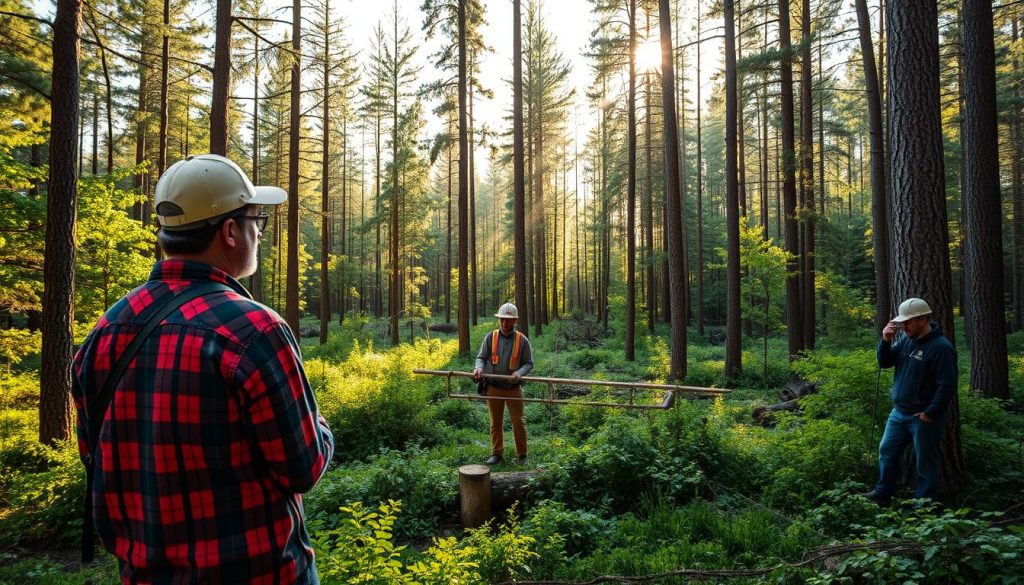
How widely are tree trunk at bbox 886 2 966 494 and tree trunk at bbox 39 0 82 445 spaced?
34.5 feet

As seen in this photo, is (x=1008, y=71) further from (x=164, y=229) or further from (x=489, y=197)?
(x=489, y=197)

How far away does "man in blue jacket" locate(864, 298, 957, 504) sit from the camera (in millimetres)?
5062

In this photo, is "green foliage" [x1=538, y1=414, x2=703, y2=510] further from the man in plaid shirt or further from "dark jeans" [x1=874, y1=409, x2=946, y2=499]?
the man in plaid shirt

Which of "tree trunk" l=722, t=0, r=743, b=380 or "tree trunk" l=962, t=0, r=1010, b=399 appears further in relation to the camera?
"tree trunk" l=722, t=0, r=743, b=380

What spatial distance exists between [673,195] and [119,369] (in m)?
14.6

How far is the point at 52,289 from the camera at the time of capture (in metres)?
6.78

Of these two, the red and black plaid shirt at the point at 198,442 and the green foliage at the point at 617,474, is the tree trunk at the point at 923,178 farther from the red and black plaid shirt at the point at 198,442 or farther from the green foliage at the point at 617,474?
the red and black plaid shirt at the point at 198,442

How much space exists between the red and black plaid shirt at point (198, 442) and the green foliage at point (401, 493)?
4527mm

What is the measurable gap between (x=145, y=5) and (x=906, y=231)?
20.9 meters

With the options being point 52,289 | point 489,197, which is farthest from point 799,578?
point 489,197

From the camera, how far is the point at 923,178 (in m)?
5.40

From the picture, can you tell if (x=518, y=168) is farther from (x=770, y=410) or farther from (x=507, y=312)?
(x=770, y=410)

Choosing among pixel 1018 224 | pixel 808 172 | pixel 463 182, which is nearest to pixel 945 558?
pixel 808 172

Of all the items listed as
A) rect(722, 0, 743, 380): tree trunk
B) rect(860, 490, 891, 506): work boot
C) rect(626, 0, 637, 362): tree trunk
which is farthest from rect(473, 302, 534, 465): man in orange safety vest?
rect(626, 0, 637, 362): tree trunk
